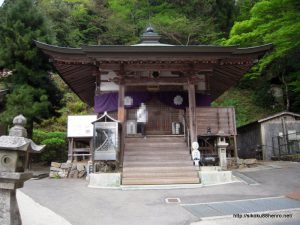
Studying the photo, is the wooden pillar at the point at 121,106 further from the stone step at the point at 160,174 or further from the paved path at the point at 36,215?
the paved path at the point at 36,215

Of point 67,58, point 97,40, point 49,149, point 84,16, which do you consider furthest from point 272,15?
point 84,16

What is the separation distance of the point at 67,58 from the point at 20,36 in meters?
3.76

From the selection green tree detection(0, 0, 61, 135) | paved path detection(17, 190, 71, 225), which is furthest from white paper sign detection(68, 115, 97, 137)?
paved path detection(17, 190, 71, 225)

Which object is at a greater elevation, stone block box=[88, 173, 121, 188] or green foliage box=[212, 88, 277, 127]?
green foliage box=[212, 88, 277, 127]

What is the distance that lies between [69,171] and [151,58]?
227 inches

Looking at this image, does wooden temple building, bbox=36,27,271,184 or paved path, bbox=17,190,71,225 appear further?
wooden temple building, bbox=36,27,271,184

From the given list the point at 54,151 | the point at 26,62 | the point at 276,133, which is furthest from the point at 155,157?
the point at 276,133

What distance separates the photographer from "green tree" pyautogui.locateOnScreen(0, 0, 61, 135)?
49.3ft

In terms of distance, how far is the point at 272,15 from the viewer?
1883 cm

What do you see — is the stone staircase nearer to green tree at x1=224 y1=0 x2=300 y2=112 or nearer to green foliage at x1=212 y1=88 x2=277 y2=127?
green tree at x1=224 y1=0 x2=300 y2=112

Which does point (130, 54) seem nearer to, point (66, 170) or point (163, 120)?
point (163, 120)

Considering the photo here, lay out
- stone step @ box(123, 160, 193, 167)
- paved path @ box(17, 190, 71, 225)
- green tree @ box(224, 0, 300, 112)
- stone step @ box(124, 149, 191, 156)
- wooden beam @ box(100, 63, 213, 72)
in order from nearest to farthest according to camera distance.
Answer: paved path @ box(17, 190, 71, 225), stone step @ box(123, 160, 193, 167), stone step @ box(124, 149, 191, 156), wooden beam @ box(100, 63, 213, 72), green tree @ box(224, 0, 300, 112)

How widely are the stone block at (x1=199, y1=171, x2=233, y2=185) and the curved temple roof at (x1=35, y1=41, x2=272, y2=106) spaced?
4699mm

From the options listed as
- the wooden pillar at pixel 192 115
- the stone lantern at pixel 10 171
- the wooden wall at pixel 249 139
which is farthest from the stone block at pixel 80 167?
the wooden wall at pixel 249 139
